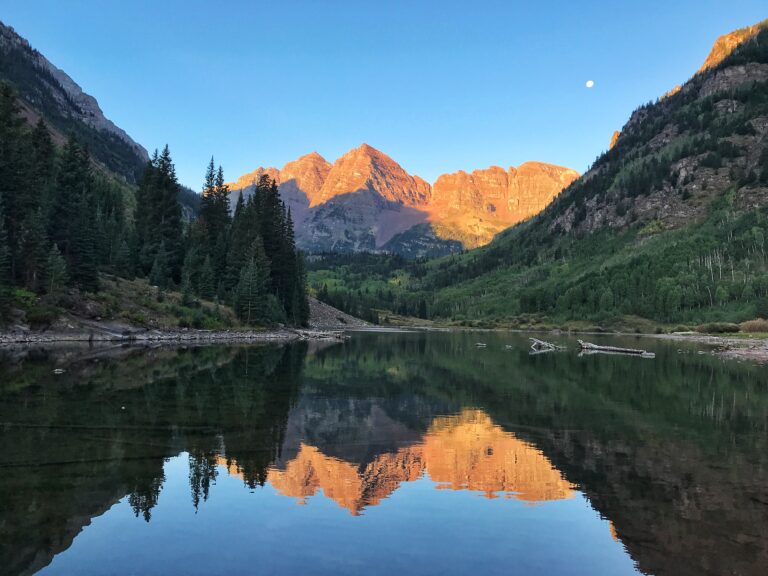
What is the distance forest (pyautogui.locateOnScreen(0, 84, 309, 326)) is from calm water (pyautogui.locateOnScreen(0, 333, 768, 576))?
41.4m

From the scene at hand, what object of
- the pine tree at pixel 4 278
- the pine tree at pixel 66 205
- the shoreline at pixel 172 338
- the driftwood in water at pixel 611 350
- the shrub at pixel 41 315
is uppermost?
the pine tree at pixel 66 205

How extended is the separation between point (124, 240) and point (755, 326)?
159 m

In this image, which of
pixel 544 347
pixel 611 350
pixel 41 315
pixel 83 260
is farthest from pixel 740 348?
pixel 41 315

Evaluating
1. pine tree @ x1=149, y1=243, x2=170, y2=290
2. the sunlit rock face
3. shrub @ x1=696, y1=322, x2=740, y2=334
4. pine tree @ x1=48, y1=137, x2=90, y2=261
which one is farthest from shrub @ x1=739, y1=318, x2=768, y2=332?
pine tree @ x1=48, y1=137, x2=90, y2=261

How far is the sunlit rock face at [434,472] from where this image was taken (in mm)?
20312

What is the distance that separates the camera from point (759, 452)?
90.2 feet

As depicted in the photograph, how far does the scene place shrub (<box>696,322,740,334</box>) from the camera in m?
154

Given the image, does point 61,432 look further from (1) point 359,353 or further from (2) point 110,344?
(1) point 359,353

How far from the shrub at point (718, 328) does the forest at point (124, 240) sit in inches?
4706

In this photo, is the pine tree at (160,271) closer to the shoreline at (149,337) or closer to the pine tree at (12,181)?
the shoreline at (149,337)

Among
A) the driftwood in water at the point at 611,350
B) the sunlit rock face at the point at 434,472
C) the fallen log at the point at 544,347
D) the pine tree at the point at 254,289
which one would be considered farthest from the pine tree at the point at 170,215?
the sunlit rock face at the point at 434,472

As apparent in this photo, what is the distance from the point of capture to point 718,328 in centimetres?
15850

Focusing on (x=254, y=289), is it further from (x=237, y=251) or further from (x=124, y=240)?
(x=124, y=240)

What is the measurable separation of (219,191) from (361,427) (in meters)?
114
